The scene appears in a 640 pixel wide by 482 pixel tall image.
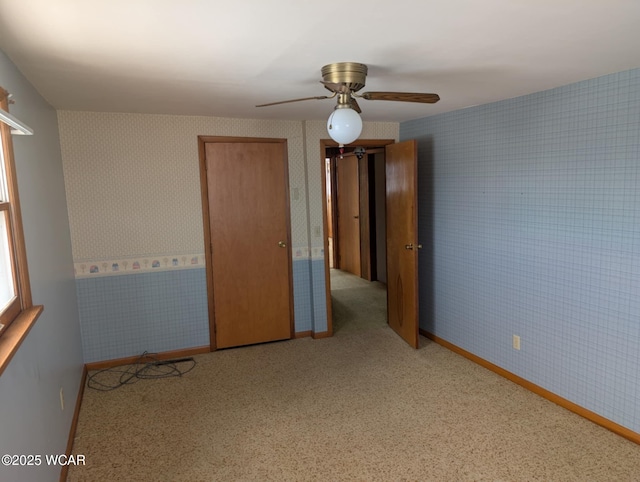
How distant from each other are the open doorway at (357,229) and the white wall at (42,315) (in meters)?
2.99

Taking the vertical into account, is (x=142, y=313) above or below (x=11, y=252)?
below

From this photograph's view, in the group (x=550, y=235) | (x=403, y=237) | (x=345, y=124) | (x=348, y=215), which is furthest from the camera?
(x=348, y=215)

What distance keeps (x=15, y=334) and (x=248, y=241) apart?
2.46 metres

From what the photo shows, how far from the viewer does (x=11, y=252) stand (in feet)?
5.69

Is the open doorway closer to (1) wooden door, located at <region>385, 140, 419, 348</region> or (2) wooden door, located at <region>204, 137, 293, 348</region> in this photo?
(1) wooden door, located at <region>385, 140, 419, 348</region>

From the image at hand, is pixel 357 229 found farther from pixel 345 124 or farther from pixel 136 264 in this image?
pixel 345 124

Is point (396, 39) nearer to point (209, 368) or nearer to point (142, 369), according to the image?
point (209, 368)

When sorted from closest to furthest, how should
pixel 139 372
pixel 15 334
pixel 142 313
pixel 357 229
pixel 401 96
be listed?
pixel 15 334 < pixel 401 96 < pixel 139 372 < pixel 142 313 < pixel 357 229

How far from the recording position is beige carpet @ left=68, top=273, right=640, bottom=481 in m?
2.22

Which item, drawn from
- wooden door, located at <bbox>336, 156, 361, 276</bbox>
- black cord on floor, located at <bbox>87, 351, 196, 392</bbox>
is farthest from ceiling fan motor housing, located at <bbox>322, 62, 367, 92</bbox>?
wooden door, located at <bbox>336, 156, 361, 276</bbox>

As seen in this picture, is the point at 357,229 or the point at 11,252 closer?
the point at 11,252

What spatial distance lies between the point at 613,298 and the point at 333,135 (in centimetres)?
193

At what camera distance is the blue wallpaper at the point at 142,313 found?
3.49 m

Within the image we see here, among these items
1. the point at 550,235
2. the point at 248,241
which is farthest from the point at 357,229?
the point at 550,235
